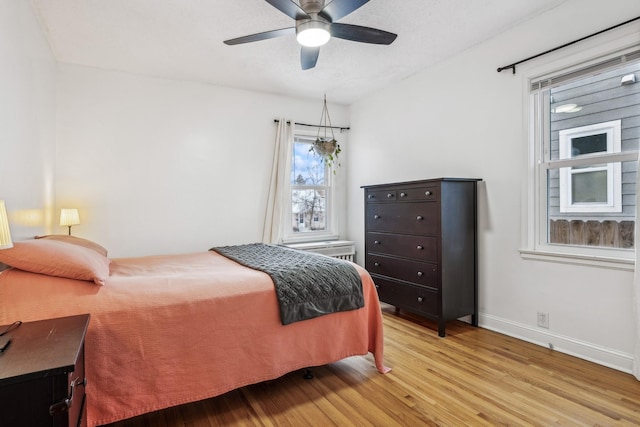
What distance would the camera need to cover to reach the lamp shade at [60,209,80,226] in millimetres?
3121

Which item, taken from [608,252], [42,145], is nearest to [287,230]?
[42,145]

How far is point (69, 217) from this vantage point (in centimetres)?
315

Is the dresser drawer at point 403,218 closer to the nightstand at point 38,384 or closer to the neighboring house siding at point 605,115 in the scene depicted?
the neighboring house siding at point 605,115

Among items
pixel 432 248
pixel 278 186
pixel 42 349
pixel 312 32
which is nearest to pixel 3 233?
pixel 42 349

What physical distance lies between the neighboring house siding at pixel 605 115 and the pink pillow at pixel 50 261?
3.23 meters

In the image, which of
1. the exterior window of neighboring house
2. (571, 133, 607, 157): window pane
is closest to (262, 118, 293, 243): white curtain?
the exterior window of neighboring house

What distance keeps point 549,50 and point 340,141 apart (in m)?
2.75

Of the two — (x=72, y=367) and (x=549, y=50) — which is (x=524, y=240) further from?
(x=72, y=367)

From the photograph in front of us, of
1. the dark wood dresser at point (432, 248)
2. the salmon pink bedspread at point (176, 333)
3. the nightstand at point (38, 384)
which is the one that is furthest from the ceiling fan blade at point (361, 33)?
the nightstand at point (38, 384)

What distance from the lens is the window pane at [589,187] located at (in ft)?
8.09

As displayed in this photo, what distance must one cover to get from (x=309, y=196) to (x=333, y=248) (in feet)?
2.65

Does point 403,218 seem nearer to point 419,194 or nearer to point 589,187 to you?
point 419,194

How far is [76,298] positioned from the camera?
5.11ft

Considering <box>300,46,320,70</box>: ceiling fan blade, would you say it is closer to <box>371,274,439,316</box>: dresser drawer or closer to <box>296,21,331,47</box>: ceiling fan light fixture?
<box>296,21,331,47</box>: ceiling fan light fixture
